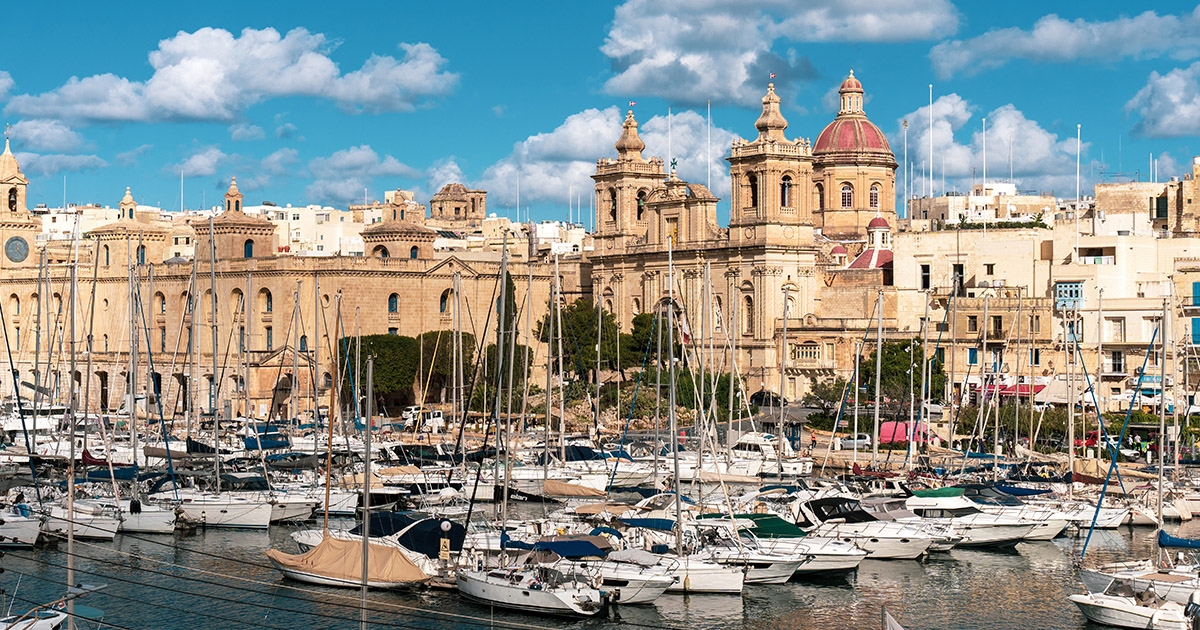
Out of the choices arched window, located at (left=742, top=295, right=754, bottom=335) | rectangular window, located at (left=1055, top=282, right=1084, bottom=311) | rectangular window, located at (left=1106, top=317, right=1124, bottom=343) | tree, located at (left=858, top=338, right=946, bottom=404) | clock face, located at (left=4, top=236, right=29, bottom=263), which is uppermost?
clock face, located at (left=4, top=236, right=29, bottom=263)

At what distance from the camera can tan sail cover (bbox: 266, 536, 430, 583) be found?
32.7 m

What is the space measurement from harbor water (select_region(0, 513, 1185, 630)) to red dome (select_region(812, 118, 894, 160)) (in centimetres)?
4938

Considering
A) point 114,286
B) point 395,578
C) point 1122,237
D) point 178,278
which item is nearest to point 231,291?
point 178,278

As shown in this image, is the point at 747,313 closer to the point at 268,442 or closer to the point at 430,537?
the point at 268,442

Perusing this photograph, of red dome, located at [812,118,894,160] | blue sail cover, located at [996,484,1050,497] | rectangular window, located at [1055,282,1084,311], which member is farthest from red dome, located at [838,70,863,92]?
blue sail cover, located at [996,484,1050,497]

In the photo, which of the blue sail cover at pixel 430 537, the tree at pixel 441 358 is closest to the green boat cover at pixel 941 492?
the blue sail cover at pixel 430 537

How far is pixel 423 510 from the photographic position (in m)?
39.3

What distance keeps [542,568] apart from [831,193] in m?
56.9

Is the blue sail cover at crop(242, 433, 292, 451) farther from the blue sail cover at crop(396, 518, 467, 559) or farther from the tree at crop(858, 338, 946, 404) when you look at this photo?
the tree at crop(858, 338, 946, 404)

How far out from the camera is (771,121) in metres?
73.1

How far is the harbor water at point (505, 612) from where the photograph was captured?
3117 cm

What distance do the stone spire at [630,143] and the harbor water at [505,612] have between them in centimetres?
4706

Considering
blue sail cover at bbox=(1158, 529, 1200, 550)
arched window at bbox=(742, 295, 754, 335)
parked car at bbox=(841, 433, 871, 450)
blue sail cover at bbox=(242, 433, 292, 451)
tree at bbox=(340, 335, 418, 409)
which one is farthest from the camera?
arched window at bbox=(742, 295, 754, 335)

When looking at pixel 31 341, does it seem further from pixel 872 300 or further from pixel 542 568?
pixel 542 568
